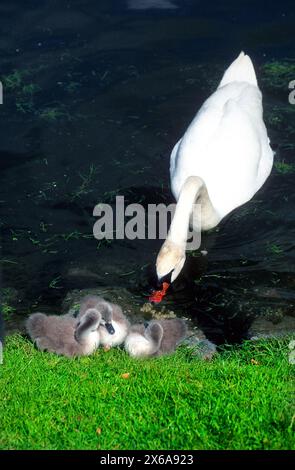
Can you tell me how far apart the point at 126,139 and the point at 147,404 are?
6034 mm

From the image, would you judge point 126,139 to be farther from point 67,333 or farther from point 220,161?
point 67,333

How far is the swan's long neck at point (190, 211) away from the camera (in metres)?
7.61

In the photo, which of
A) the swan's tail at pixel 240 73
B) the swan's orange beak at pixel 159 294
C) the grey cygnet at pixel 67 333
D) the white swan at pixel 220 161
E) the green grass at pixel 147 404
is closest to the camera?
the green grass at pixel 147 404

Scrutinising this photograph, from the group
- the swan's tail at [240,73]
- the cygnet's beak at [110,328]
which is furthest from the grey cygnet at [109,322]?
the swan's tail at [240,73]

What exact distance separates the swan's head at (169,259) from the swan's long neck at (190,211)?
0.11 metres

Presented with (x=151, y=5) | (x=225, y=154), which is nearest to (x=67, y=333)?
(x=225, y=154)

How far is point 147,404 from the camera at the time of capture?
5.25 metres

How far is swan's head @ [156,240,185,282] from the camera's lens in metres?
7.21

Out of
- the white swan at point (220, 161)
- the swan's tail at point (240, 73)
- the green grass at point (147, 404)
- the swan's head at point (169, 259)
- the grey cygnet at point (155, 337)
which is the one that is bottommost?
the grey cygnet at point (155, 337)

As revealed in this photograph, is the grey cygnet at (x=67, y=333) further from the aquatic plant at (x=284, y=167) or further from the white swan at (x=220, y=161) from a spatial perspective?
the aquatic plant at (x=284, y=167)

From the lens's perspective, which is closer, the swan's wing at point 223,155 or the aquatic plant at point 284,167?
the swan's wing at point 223,155

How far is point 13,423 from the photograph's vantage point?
16.9ft

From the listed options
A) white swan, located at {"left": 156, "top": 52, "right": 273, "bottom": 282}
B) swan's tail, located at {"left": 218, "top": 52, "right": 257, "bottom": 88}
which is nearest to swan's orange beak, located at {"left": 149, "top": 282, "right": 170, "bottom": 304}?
white swan, located at {"left": 156, "top": 52, "right": 273, "bottom": 282}
